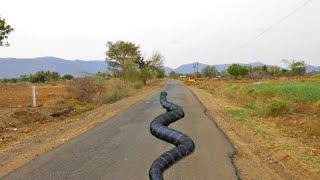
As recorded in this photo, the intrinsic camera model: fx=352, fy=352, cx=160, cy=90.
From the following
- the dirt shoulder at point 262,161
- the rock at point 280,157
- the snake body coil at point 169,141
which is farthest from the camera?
the rock at point 280,157

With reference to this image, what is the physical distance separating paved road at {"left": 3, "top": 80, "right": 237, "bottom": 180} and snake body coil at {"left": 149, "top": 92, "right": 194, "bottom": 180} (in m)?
0.15

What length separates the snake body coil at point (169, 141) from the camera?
251 inches

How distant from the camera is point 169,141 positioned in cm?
902

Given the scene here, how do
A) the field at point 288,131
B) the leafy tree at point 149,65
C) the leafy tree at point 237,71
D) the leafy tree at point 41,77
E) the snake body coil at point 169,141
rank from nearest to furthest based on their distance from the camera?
the snake body coil at point 169,141 → the field at point 288,131 → the leafy tree at point 149,65 → the leafy tree at point 41,77 → the leafy tree at point 237,71

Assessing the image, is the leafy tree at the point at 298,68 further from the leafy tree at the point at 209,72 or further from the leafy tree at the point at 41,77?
the leafy tree at the point at 41,77

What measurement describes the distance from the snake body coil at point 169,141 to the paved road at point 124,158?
0.15 metres

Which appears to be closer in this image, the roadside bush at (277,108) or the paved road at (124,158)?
the paved road at (124,158)

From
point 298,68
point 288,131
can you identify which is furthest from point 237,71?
point 288,131

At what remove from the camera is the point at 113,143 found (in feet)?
30.2

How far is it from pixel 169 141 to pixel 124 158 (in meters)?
1.75

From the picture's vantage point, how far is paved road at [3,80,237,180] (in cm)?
641

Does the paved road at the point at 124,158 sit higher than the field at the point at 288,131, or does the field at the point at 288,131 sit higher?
the paved road at the point at 124,158

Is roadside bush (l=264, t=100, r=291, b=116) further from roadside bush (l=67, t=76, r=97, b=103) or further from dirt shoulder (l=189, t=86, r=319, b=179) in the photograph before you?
roadside bush (l=67, t=76, r=97, b=103)

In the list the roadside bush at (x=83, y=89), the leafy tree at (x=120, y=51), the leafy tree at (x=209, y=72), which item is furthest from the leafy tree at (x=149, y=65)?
the leafy tree at (x=209, y=72)
